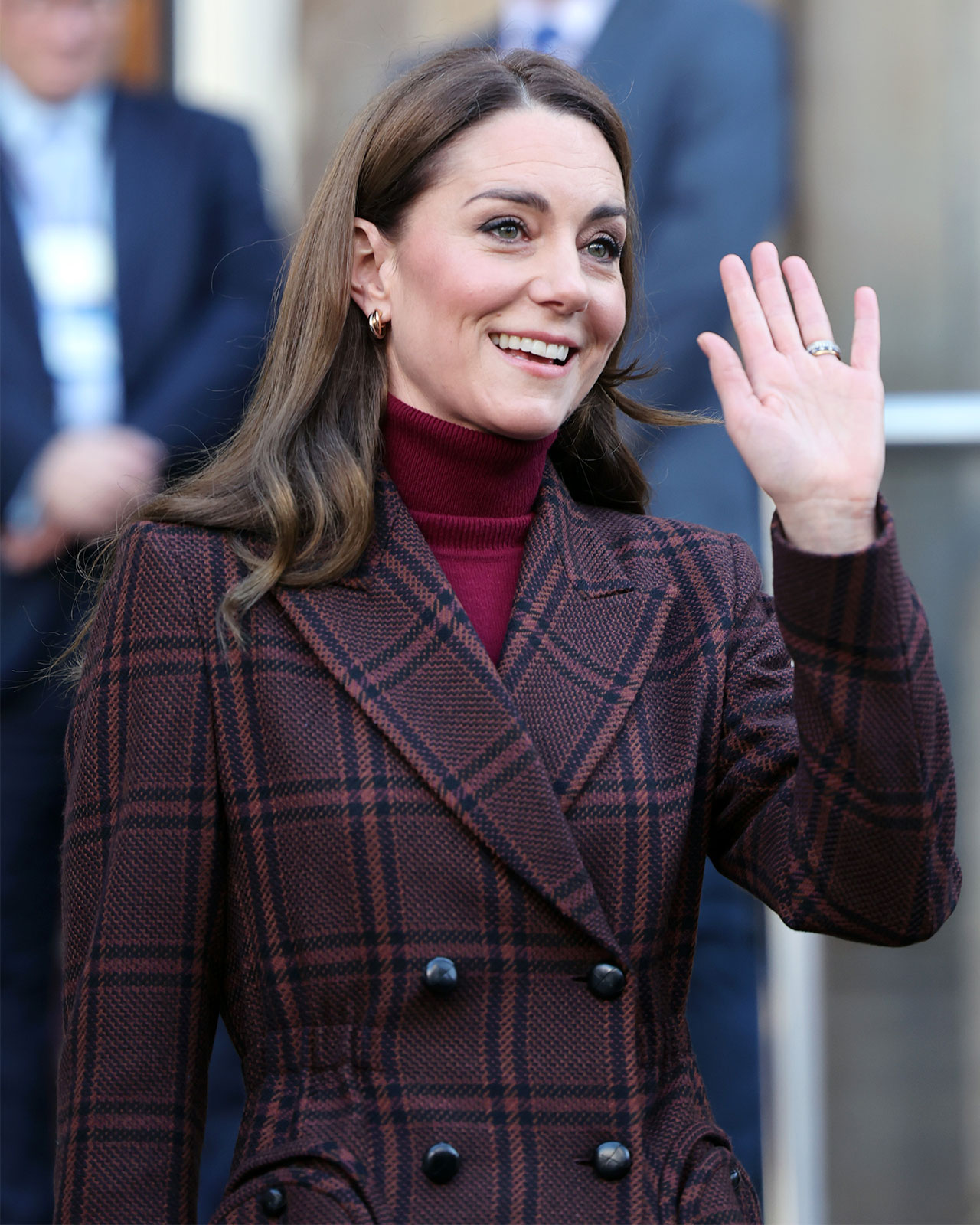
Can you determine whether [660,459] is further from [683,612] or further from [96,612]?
[96,612]

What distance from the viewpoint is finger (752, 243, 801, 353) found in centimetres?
180

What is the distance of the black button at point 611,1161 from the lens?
1681 millimetres

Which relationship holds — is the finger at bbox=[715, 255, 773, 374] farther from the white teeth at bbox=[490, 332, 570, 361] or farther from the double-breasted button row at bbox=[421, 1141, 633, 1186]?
the double-breasted button row at bbox=[421, 1141, 633, 1186]

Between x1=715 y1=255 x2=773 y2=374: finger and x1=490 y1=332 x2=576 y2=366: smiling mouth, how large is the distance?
24 cm

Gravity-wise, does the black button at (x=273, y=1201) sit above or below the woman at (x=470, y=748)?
below

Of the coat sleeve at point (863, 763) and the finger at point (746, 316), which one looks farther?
the finger at point (746, 316)

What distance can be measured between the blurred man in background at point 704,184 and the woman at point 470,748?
4.50 feet

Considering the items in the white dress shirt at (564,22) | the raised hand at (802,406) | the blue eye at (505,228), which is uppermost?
the white dress shirt at (564,22)

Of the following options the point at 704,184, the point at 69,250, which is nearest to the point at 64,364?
the point at 69,250

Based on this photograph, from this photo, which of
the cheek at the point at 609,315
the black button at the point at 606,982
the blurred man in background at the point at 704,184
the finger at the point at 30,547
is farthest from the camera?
the blurred man in background at the point at 704,184

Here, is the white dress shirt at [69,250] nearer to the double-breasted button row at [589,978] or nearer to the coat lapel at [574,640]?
the coat lapel at [574,640]

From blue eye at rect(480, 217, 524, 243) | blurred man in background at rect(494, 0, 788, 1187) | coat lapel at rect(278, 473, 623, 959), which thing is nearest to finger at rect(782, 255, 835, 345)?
blue eye at rect(480, 217, 524, 243)

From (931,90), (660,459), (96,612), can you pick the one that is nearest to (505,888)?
(96,612)

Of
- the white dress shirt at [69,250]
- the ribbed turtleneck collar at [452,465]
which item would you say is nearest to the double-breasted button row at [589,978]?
the ribbed turtleneck collar at [452,465]
